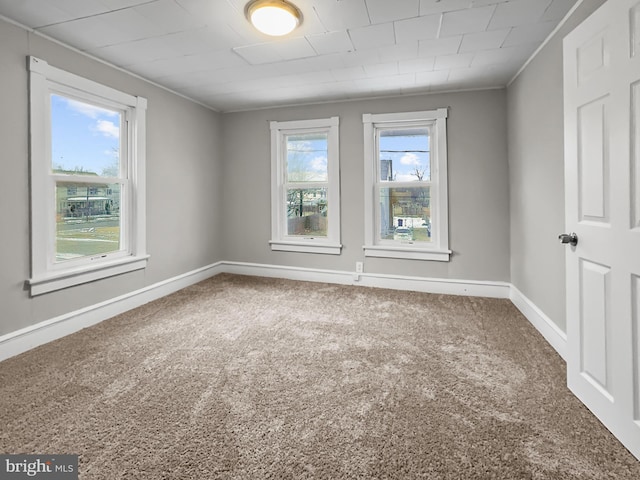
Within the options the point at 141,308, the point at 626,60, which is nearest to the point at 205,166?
the point at 141,308

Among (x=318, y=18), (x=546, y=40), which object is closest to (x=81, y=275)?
(x=318, y=18)

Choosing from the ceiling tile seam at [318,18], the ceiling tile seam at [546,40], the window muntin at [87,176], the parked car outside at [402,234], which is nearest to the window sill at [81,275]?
the window muntin at [87,176]

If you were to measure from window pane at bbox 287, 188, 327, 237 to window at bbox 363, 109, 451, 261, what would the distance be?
636 mm

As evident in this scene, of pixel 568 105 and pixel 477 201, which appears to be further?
pixel 477 201

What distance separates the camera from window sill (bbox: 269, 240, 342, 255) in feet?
14.5

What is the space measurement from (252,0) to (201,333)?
8.06 feet

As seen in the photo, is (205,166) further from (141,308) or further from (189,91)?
(141,308)

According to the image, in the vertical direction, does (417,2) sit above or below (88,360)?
above

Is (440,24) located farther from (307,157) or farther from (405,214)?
(307,157)

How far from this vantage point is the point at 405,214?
4227 millimetres

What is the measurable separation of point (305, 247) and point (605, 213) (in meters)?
3.32

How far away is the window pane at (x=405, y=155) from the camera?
4102 millimetres

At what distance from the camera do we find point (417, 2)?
2.16 m

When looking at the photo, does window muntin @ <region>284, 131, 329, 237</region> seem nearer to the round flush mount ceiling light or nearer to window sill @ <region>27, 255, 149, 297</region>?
window sill @ <region>27, 255, 149, 297</region>
